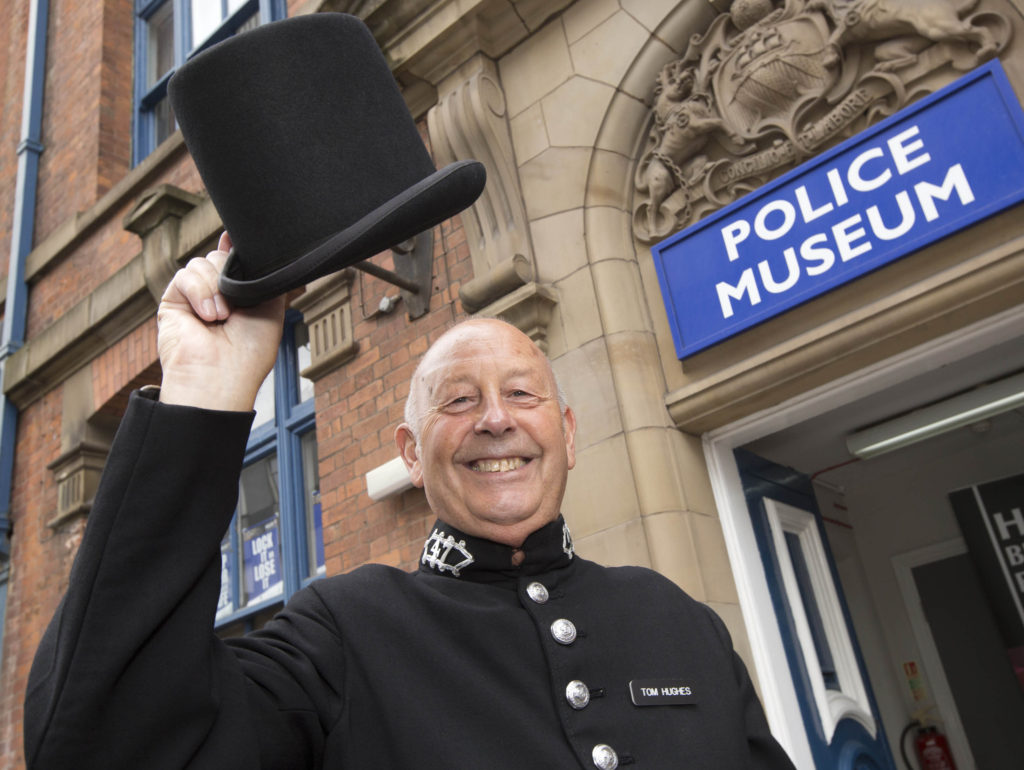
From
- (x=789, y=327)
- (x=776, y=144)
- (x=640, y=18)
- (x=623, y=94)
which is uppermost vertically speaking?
(x=640, y=18)

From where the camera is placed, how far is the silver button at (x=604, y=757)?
3.65 feet

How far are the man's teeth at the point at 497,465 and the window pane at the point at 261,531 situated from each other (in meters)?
3.86

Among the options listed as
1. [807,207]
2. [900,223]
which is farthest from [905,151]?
[807,207]

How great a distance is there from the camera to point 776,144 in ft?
10.6

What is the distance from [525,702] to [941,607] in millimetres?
5398

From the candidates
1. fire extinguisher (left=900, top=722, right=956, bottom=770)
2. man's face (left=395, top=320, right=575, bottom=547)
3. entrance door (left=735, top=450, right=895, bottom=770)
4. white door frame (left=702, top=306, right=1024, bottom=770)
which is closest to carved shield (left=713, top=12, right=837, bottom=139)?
white door frame (left=702, top=306, right=1024, bottom=770)

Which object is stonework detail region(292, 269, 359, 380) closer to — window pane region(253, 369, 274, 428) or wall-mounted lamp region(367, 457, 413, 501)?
wall-mounted lamp region(367, 457, 413, 501)

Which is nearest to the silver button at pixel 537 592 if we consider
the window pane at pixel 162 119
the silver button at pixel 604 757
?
the silver button at pixel 604 757

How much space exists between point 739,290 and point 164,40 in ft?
21.8

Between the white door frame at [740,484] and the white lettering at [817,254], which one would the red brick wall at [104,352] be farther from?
the white lettering at [817,254]

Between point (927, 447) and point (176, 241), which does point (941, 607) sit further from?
point (176, 241)

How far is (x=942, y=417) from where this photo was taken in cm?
380

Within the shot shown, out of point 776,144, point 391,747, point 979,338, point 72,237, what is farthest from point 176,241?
point 391,747

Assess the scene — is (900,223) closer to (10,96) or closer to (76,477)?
(76,477)
